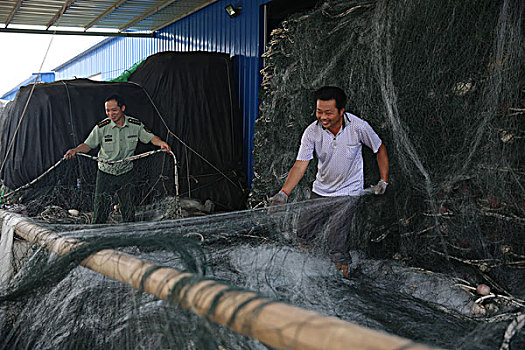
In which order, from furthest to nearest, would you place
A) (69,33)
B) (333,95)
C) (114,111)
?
(69,33) < (114,111) < (333,95)

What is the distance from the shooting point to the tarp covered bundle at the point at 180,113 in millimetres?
7305

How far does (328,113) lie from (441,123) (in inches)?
33.7

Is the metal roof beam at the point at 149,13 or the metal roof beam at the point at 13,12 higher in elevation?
the metal roof beam at the point at 149,13

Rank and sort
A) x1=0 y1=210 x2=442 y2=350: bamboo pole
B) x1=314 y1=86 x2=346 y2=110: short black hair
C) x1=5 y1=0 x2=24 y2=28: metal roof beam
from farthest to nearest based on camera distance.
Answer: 1. x1=5 y1=0 x2=24 y2=28: metal roof beam
2. x1=314 y1=86 x2=346 y2=110: short black hair
3. x1=0 y1=210 x2=442 y2=350: bamboo pole

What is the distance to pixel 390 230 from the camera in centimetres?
422

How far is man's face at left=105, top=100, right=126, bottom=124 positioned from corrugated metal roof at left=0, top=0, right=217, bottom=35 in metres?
3.87

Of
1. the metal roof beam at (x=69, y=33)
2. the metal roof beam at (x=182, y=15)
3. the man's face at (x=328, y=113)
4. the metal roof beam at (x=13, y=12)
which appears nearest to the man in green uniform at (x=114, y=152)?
the man's face at (x=328, y=113)

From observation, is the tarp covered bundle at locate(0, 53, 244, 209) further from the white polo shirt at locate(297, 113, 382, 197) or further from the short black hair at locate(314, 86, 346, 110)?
the short black hair at locate(314, 86, 346, 110)

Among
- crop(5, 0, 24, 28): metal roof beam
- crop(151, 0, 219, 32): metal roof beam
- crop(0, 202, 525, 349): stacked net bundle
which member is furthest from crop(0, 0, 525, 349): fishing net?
crop(5, 0, 24, 28): metal roof beam

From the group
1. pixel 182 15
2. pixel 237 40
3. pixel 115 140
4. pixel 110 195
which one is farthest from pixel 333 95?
pixel 182 15

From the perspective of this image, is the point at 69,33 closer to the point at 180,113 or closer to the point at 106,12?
the point at 106,12

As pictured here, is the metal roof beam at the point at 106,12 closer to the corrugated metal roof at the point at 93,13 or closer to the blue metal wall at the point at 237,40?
the corrugated metal roof at the point at 93,13

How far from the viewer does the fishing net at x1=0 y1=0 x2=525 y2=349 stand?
198 centimetres

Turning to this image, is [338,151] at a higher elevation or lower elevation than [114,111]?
lower
